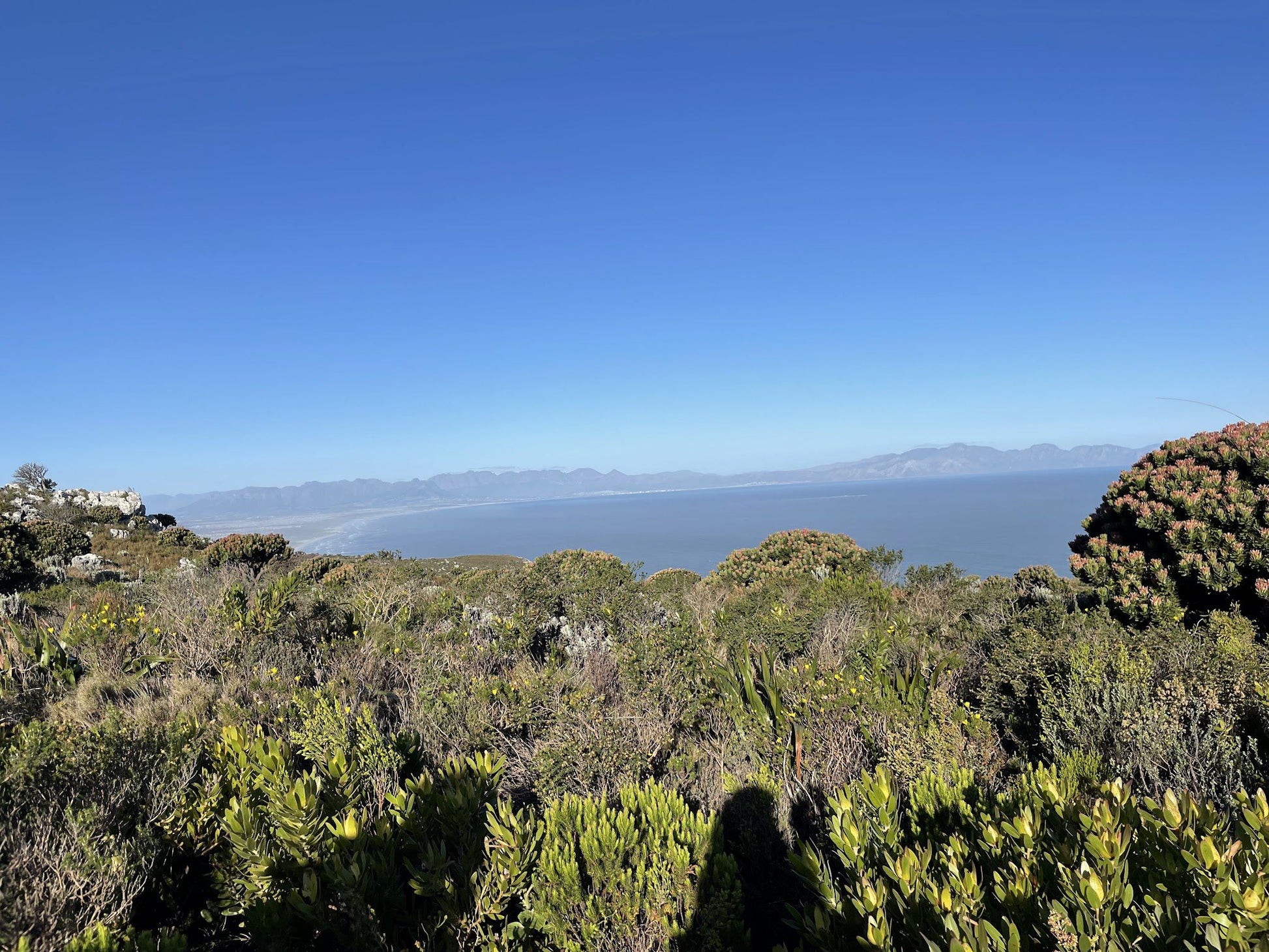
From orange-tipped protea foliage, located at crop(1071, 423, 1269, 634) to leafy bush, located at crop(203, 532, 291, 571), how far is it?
1817 cm

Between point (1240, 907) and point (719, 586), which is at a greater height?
point (1240, 907)

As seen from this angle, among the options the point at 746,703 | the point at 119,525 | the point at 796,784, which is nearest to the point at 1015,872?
the point at 796,784

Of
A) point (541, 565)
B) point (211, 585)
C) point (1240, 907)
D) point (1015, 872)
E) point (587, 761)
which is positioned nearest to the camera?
point (1240, 907)

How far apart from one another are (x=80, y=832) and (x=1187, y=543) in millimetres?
8632

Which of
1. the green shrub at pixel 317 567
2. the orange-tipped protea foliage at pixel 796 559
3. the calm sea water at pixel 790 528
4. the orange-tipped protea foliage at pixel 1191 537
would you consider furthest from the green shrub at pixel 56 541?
the orange-tipped protea foliage at pixel 1191 537

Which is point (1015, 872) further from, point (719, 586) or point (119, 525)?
point (119, 525)

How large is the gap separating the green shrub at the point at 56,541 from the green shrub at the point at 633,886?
18715 millimetres

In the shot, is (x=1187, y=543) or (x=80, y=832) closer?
(x=80, y=832)

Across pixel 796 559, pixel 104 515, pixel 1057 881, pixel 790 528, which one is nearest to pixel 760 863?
pixel 1057 881

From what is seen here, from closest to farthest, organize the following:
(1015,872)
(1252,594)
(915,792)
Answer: (1015,872)
(915,792)
(1252,594)

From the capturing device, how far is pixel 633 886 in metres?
2.40

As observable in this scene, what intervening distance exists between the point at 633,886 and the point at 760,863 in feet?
4.10

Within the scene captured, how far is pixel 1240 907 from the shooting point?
1488 mm

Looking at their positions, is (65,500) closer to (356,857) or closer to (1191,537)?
(356,857)
